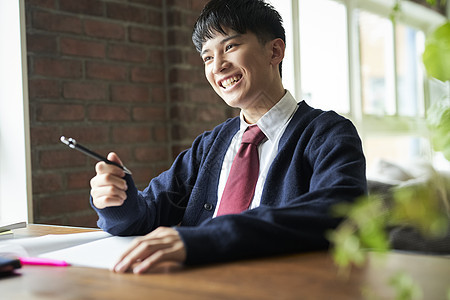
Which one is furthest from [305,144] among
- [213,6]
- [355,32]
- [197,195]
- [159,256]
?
[355,32]

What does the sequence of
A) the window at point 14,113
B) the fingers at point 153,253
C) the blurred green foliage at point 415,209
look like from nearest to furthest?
the blurred green foliage at point 415,209
the fingers at point 153,253
the window at point 14,113

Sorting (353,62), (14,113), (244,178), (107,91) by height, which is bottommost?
(244,178)

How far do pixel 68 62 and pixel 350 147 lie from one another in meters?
1.44

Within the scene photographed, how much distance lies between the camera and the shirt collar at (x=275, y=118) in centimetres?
140

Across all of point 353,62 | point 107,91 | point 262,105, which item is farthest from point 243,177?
point 353,62

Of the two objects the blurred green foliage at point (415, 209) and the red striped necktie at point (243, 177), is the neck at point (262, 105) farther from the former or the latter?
the blurred green foliage at point (415, 209)

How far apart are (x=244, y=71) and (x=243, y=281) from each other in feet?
2.81

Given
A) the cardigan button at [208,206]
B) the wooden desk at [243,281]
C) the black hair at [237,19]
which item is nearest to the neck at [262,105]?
the black hair at [237,19]

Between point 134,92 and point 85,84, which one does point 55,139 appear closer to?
point 85,84

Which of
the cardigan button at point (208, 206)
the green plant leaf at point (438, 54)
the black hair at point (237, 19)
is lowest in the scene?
the cardigan button at point (208, 206)

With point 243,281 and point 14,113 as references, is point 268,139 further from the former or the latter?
point 14,113

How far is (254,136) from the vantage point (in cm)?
140

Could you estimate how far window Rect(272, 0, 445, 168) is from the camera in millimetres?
3668

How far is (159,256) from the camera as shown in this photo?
30.8 inches
